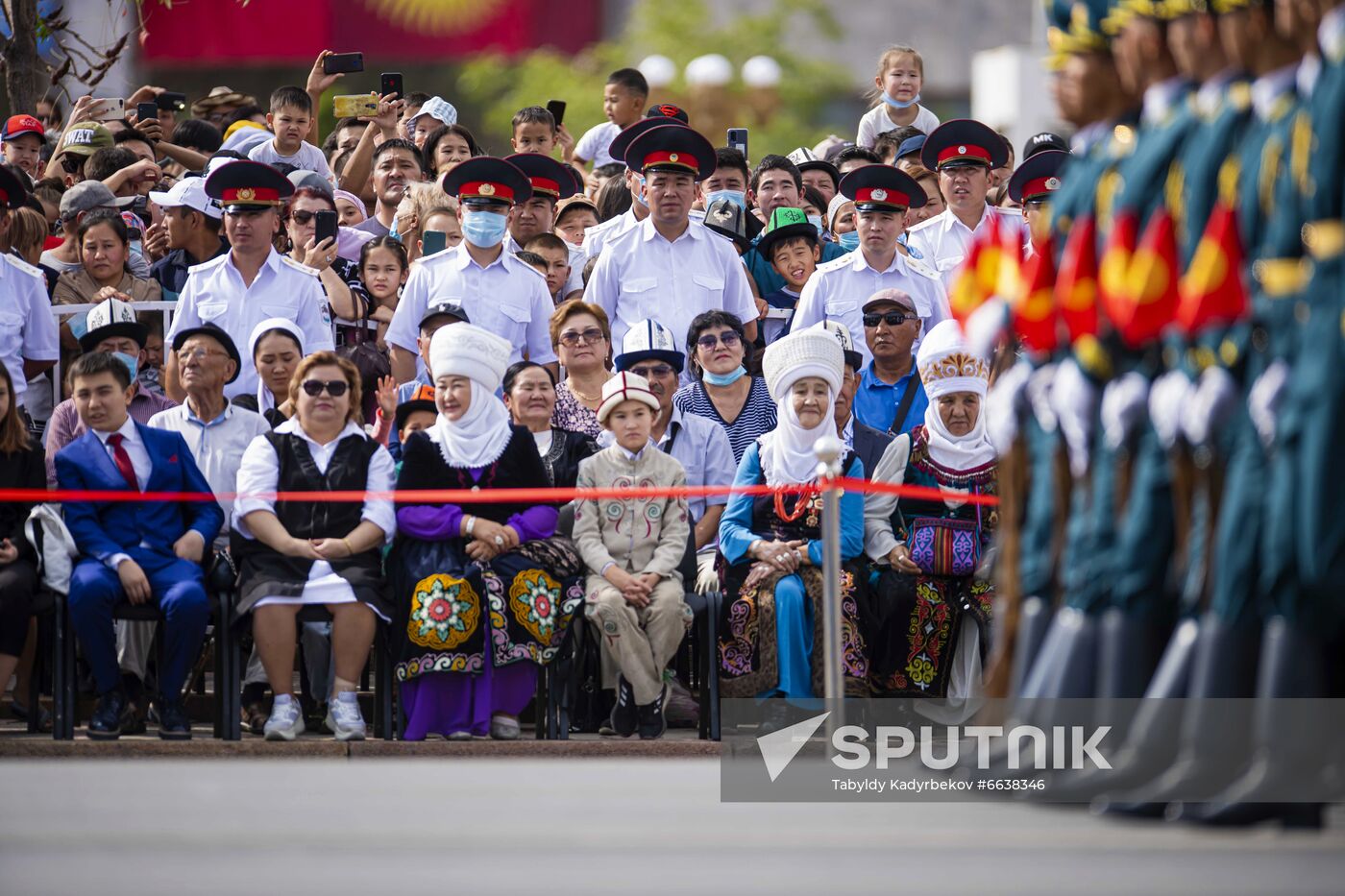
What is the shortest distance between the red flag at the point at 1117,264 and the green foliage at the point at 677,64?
30828mm

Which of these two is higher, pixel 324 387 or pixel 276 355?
pixel 276 355

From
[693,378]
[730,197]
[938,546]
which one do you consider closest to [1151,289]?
[938,546]

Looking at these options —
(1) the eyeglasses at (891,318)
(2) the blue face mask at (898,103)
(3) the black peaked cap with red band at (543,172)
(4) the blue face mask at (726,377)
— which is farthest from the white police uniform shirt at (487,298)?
(2) the blue face mask at (898,103)

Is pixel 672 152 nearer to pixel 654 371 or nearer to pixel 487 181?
pixel 487 181

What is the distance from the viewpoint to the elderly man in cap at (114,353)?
8.80 meters

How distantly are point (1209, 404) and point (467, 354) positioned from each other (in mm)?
4243

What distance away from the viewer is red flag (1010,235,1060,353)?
210 inches

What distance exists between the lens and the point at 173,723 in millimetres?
8148

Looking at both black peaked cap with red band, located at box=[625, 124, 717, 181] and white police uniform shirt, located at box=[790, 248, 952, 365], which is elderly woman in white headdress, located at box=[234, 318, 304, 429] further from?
white police uniform shirt, located at box=[790, 248, 952, 365]

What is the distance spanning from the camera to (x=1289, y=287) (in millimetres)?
4742

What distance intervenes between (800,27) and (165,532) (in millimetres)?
33323

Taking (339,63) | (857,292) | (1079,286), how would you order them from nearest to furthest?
(1079,286) < (857,292) < (339,63)

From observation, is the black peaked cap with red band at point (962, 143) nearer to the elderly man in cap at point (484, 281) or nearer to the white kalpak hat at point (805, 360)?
the elderly man in cap at point (484, 281)

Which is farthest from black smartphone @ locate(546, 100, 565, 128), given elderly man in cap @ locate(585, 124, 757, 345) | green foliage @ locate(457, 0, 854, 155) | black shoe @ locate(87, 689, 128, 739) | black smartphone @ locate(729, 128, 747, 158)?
green foliage @ locate(457, 0, 854, 155)
